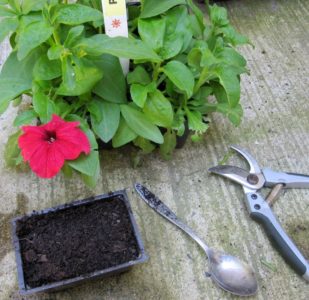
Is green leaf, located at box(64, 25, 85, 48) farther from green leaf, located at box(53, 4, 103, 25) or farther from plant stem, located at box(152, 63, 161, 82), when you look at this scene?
plant stem, located at box(152, 63, 161, 82)

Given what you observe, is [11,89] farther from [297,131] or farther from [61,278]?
[297,131]

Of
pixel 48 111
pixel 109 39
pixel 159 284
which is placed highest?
pixel 109 39

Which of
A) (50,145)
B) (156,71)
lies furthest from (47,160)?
(156,71)

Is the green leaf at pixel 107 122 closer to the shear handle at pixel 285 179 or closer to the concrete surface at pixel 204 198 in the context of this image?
the concrete surface at pixel 204 198

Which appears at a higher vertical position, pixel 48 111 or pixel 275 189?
pixel 48 111

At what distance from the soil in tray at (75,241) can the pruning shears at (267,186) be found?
322 mm

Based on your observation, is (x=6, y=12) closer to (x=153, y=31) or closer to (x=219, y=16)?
(x=153, y=31)

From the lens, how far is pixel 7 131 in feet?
4.17

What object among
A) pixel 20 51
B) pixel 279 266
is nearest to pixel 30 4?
pixel 20 51

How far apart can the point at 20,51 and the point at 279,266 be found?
769mm

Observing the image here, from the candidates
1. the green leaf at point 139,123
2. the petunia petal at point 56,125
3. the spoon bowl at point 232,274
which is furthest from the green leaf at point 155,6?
the spoon bowl at point 232,274

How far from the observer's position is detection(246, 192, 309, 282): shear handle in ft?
3.14

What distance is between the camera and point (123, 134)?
1.06 m

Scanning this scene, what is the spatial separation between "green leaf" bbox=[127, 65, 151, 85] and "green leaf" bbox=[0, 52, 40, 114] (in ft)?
0.76
